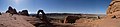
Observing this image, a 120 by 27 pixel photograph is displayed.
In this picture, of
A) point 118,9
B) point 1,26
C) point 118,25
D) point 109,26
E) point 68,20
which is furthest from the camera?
point 68,20

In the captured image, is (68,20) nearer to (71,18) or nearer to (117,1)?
(71,18)

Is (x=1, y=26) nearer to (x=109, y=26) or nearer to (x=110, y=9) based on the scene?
(x=109, y=26)

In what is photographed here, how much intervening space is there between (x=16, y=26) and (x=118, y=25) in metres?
6.65

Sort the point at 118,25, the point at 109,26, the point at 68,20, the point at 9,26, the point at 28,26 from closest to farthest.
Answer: the point at 9,26 < the point at 28,26 < the point at 118,25 < the point at 109,26 < the point at 68,20

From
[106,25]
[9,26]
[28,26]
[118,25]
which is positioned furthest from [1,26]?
[106,25]

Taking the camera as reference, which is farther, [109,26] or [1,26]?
[109,26]

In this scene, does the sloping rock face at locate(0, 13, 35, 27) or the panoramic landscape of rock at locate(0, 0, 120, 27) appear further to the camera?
the panoramic landscape of rock at locate(0, 0, 120, 27)

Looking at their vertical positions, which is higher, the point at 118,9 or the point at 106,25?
the point at 118,9

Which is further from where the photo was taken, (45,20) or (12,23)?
(45,20)

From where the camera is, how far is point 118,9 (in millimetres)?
12445

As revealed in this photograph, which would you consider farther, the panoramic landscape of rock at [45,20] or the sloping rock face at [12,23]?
the panoramic landscape of rock at [45,20]

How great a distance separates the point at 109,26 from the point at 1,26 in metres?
7.57

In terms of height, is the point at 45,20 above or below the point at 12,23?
below

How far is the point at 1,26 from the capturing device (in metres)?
2.77
